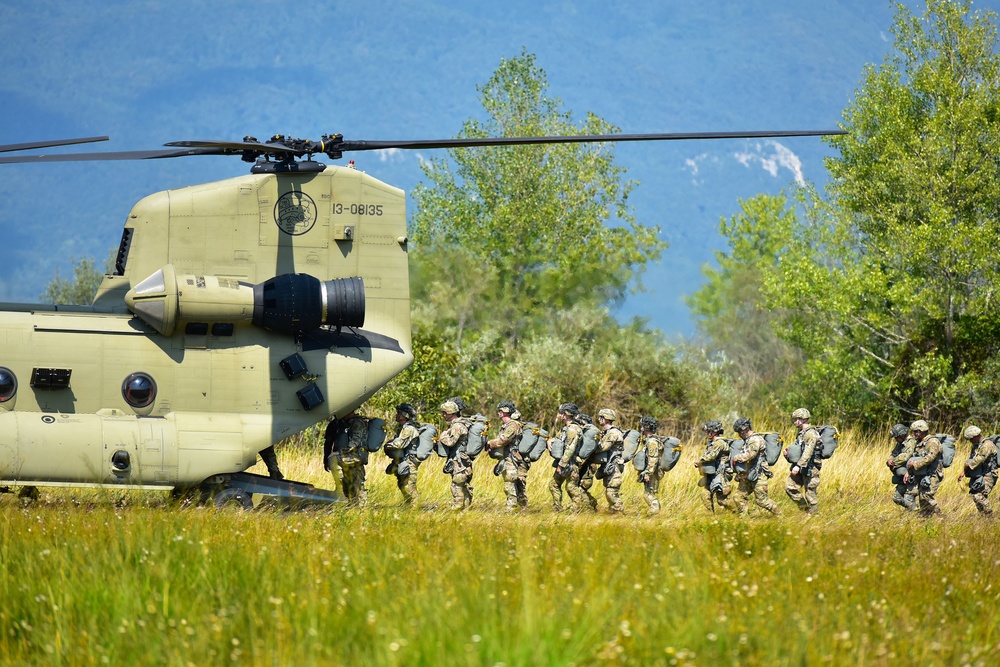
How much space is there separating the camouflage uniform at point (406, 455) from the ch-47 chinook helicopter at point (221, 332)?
1.01 meters

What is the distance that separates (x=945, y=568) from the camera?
9602 mm

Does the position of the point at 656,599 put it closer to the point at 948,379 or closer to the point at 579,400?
the point at 579,400

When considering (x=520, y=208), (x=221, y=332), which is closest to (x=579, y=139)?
(x=221, y=332)

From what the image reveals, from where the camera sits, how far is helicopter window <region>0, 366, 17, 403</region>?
11.4m

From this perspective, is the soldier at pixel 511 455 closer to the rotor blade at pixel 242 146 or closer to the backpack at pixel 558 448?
the backpack at pixel 558 448

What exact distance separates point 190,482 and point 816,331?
1818 centimetres

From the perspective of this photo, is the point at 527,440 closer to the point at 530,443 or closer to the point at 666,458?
the point at 530,443

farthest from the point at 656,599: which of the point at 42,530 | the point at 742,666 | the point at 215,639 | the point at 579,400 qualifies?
the point at 579,400

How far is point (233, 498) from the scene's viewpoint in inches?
472

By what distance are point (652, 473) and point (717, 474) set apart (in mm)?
874

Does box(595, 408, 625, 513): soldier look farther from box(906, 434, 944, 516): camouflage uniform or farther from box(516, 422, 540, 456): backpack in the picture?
box(906, 434, 944, 516): camouflage uniform

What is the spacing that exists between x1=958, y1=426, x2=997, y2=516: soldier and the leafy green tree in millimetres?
29466

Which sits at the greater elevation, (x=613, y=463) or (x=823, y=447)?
(x=823, y=447)

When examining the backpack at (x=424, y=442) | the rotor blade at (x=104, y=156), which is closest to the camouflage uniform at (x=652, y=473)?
the backpack at (x=424, y=442)
